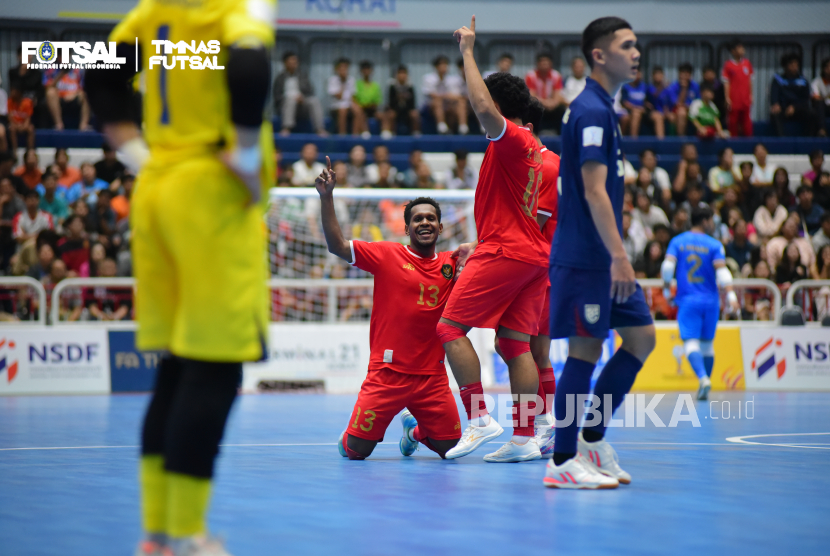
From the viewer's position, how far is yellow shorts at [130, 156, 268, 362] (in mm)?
2727

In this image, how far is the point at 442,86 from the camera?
19.3m

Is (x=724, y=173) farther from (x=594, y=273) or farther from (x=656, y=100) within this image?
(x=594, y=273)

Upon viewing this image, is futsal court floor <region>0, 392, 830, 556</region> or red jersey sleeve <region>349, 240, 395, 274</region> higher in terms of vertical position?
red jersey sleeve <region>349, 240, 395, 274</region>

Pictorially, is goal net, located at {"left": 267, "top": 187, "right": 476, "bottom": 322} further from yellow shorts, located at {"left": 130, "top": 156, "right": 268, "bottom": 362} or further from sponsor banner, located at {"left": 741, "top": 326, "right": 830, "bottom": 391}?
yellow shorts, located at {"left": 130, "top": 156, "right": 268, "bottom": 362}

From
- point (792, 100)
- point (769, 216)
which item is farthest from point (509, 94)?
point (792, 100)

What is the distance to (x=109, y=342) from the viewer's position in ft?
39.1

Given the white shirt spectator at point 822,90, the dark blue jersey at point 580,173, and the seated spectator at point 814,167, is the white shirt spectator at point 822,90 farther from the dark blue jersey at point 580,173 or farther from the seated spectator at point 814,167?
the dark blue jersey at point 580,173

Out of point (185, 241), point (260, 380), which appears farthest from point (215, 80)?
point (260, 380)

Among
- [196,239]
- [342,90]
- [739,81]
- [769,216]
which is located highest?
[739,81]

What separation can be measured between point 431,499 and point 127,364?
8782mm

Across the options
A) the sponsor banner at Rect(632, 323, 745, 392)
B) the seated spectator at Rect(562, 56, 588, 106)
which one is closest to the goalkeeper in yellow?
the sponsor banner at Rect(632, 323, 745, 392)

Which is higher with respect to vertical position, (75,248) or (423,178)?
(423,178)

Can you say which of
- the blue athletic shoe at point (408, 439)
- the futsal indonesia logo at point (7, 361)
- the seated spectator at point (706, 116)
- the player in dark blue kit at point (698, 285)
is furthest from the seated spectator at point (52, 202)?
the seated spectator at point (706, 116)

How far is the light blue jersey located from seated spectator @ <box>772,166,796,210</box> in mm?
6233
